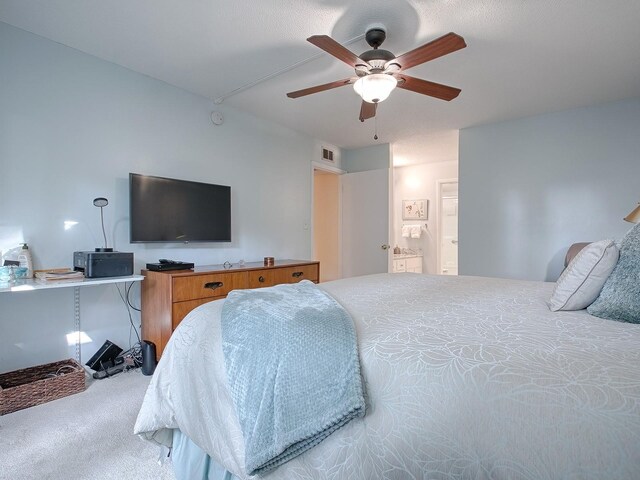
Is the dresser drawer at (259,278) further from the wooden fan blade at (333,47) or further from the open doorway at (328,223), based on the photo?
the open doorway at (328,223)

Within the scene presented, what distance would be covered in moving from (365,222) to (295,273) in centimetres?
183

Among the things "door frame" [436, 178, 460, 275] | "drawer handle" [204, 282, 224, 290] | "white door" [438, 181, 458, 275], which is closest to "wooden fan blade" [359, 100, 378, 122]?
"drawer handle" [204, 282, 224, 290]

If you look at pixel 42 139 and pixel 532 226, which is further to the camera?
pixel 532 226

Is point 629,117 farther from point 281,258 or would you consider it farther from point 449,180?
point 281,258

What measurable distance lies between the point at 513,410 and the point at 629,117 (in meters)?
4.11

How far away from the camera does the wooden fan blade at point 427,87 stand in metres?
2.08

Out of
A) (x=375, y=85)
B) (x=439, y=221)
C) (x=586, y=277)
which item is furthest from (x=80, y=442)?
(x=439, y=221)

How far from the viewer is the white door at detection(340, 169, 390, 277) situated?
4.71 metres

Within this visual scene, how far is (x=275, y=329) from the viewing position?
97 cm

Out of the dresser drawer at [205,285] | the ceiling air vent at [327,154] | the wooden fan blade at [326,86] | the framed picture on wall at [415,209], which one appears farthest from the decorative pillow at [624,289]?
the framed picture on wall at [415,209]

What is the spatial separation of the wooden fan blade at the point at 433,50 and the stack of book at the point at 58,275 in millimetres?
2437

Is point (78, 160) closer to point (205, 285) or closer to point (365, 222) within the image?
point (205, 285)

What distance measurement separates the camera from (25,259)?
83.0 inches

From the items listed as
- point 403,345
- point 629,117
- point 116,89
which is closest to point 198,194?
point 116,89
